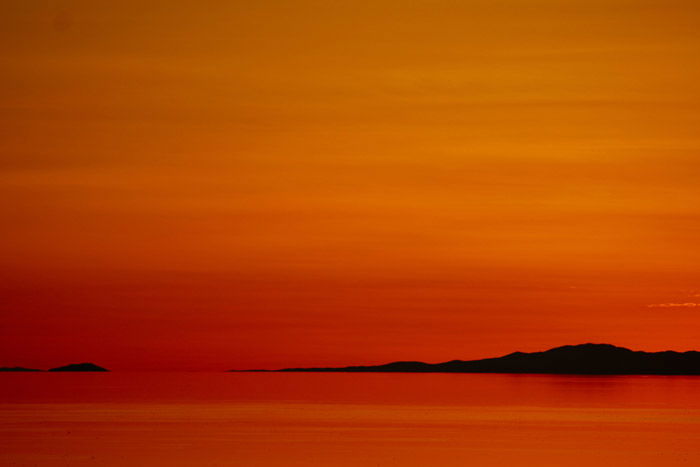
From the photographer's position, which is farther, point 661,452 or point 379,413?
point 379,413

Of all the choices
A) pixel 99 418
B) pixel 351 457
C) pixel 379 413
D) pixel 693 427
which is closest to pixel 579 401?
pixel 379 413

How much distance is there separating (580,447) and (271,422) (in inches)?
929

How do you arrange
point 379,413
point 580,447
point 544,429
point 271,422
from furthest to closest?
point 379,413
point 271,422
point 544,429
point 580,447

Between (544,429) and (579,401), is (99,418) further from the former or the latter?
(579,401)

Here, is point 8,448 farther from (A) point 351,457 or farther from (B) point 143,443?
(A) point 351,457

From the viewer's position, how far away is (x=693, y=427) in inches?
2889

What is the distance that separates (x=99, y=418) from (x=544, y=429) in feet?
89.6

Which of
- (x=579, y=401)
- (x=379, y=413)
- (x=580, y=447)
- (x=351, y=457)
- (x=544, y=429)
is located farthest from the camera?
(x=579, y=401)

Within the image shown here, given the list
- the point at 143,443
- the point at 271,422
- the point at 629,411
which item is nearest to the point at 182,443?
the point at 143,443

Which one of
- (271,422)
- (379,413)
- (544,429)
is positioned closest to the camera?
(544,429)

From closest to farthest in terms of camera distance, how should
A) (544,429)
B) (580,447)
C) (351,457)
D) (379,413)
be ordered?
(351,457)
(580,447)
(544,429)
(379,413)

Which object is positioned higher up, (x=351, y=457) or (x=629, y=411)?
(x=629, y=411)

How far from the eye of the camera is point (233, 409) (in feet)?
308

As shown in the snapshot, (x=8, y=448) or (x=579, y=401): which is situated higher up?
(x=579, y=401)
